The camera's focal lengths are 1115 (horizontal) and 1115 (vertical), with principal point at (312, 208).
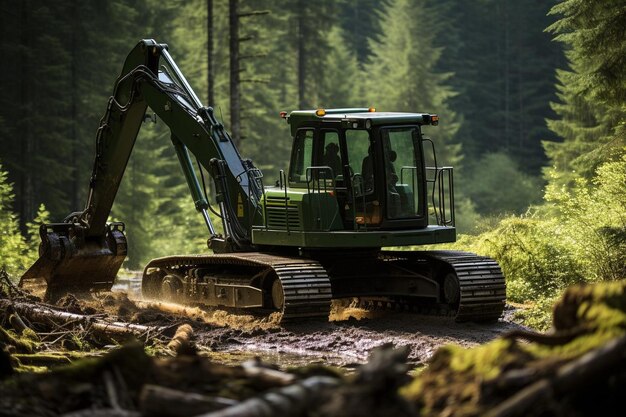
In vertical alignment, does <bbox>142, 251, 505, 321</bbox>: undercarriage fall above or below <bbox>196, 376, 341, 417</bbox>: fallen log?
above

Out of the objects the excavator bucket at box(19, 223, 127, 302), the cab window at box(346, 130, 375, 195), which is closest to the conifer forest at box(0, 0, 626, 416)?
the excavator bucket at box(19, 223, 127, 302)

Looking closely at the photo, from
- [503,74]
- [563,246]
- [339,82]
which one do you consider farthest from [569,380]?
[503,74]

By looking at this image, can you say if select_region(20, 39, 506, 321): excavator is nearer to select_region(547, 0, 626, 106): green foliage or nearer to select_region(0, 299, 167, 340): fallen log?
select_region(0, 299, 167, 340): fallen log

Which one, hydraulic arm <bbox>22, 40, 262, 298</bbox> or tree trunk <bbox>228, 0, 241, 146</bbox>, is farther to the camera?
tree trunk <bbox>228, 0, 241, 146</bbox>

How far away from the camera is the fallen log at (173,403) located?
6016 millimetres

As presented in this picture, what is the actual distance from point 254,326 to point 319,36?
39.2 metres

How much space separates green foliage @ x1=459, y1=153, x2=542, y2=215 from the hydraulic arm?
133ft

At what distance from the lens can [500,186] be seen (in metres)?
61.0

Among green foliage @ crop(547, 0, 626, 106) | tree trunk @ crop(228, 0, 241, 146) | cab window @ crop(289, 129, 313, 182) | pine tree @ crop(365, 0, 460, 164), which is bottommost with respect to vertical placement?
cab window @ crop(289, 129, 313, 182)

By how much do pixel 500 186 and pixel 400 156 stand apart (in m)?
45.6

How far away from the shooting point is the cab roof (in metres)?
16.1

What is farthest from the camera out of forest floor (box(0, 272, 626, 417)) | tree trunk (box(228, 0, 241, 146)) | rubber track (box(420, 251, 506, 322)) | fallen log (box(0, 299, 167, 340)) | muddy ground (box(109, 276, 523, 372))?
tree trunk (box(228, 0, 241, 146))

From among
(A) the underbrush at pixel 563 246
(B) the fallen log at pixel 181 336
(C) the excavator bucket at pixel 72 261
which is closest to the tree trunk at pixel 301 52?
(A) the underbrush at pixel 563 246

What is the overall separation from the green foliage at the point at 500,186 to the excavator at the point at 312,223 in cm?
4101
